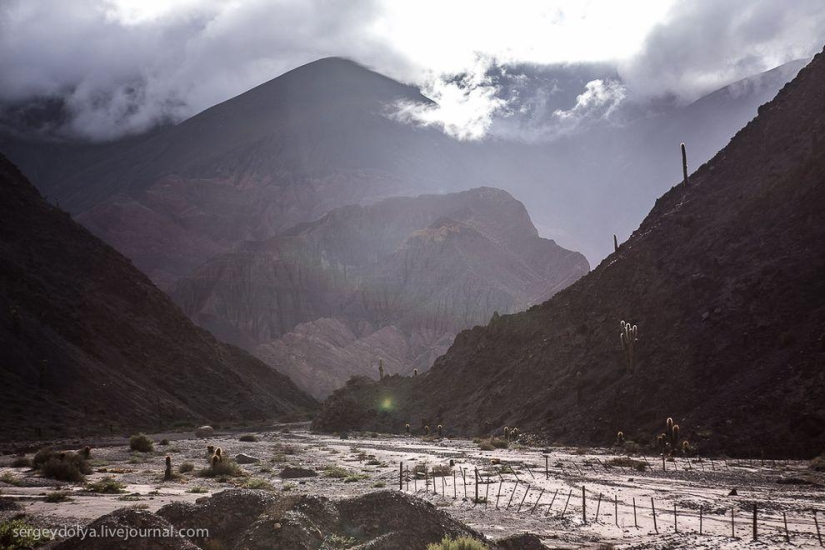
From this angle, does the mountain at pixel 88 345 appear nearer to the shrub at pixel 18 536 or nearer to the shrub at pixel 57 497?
the shrub at pixel 57 497

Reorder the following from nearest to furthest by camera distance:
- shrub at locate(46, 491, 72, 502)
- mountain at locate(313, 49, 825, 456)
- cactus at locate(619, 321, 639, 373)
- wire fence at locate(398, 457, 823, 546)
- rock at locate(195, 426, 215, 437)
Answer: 1. wire fence at locate(398, 457, 823, 546)
2. shrub at locate(46, 491, 72, 502)
3. mountain at locate(313, 49, 825, 456)
4. cactus at locate(619, 321, 639, 373)
5. rock at locate(195, 426, 215, 437)

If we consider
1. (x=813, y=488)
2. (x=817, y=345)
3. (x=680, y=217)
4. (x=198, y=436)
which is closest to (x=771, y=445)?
(x=817, y=345)

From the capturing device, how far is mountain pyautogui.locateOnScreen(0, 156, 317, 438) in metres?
73.1

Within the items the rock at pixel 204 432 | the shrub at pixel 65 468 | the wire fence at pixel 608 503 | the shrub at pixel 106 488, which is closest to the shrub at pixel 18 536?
the shrub at pixel 106 488

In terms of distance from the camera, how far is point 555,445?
51.6 m

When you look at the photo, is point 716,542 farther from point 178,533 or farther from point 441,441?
point 441,441

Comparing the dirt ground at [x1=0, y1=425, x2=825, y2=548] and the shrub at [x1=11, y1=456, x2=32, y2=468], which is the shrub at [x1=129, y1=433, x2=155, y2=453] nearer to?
the dirt ground at [x1=0, y1=425, x2=825, y2=548]

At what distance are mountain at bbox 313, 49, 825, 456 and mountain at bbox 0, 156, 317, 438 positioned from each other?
33.9 m

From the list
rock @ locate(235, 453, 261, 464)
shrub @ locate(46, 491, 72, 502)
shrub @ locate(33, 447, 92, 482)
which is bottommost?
shrub @ locate(46, 491, 72, 502)

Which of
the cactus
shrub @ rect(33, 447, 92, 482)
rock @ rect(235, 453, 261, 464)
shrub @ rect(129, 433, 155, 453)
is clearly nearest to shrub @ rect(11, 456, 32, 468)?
shrub @ rect(33, 447, 92, 482)

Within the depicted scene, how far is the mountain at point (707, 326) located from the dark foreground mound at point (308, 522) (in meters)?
28.8

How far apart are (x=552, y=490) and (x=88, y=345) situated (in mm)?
73675

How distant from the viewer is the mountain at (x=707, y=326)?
42469 millimetres

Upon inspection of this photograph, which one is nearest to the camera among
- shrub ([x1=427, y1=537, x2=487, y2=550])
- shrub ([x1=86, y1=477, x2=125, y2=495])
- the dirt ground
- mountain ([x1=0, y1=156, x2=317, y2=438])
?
shrub ([x1=427, y1=537, x2=487, y2=550])
